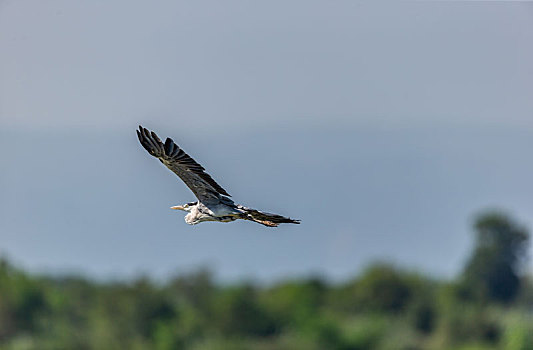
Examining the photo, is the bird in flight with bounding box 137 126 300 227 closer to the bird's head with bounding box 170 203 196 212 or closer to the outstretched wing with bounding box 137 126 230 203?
the outstretched wing with bounding box 137 126 230 203

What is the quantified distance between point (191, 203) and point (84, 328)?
74569 millimetres

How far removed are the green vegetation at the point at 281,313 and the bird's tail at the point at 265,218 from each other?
62.3 m

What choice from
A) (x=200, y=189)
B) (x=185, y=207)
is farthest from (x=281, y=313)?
(x=200, y=189)

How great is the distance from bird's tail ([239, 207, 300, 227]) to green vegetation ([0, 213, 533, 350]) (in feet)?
204

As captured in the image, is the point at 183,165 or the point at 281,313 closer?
the point at 183,165

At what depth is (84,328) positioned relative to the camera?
87.1m

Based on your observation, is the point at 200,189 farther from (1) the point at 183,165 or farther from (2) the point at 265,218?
(2) the point at 265,218

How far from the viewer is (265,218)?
13.2 m

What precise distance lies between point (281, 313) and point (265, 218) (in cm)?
7174

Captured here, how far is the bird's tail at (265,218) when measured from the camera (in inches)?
507

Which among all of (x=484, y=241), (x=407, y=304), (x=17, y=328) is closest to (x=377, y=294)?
(x=407, y=304)

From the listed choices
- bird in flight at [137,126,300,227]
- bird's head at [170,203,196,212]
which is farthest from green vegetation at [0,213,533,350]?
bird in flight at [137,126,300,227]

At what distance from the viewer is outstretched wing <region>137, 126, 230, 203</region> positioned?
1316 cm

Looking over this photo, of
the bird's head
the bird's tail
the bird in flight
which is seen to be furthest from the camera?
the bird's head
